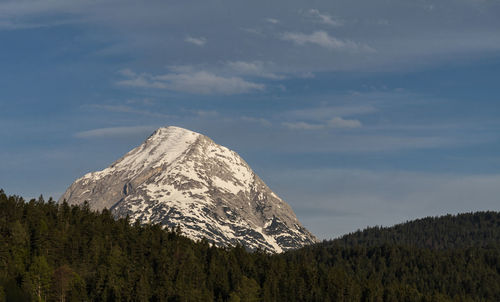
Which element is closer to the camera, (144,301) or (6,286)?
(6,286)

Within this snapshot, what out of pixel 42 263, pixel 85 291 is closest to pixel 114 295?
pixel 85 291

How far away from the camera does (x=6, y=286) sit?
180000 millimetres

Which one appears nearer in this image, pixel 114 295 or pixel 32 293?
pixel 32 293

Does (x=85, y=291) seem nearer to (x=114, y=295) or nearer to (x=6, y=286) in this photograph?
(x=114, y=295)

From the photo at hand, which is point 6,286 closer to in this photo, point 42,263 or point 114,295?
point 42,263

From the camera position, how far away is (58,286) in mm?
191375

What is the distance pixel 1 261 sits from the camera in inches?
7840

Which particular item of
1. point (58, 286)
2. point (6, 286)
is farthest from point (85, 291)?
point (6, 286)

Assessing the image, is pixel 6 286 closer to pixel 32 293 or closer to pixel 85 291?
pixel 32 293

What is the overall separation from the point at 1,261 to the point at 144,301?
131 feet

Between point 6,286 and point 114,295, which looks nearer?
point 6,286

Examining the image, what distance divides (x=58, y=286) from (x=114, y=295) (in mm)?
15543

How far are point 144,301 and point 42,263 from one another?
28813mm

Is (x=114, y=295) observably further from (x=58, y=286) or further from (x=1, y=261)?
(x=1, y=261)
